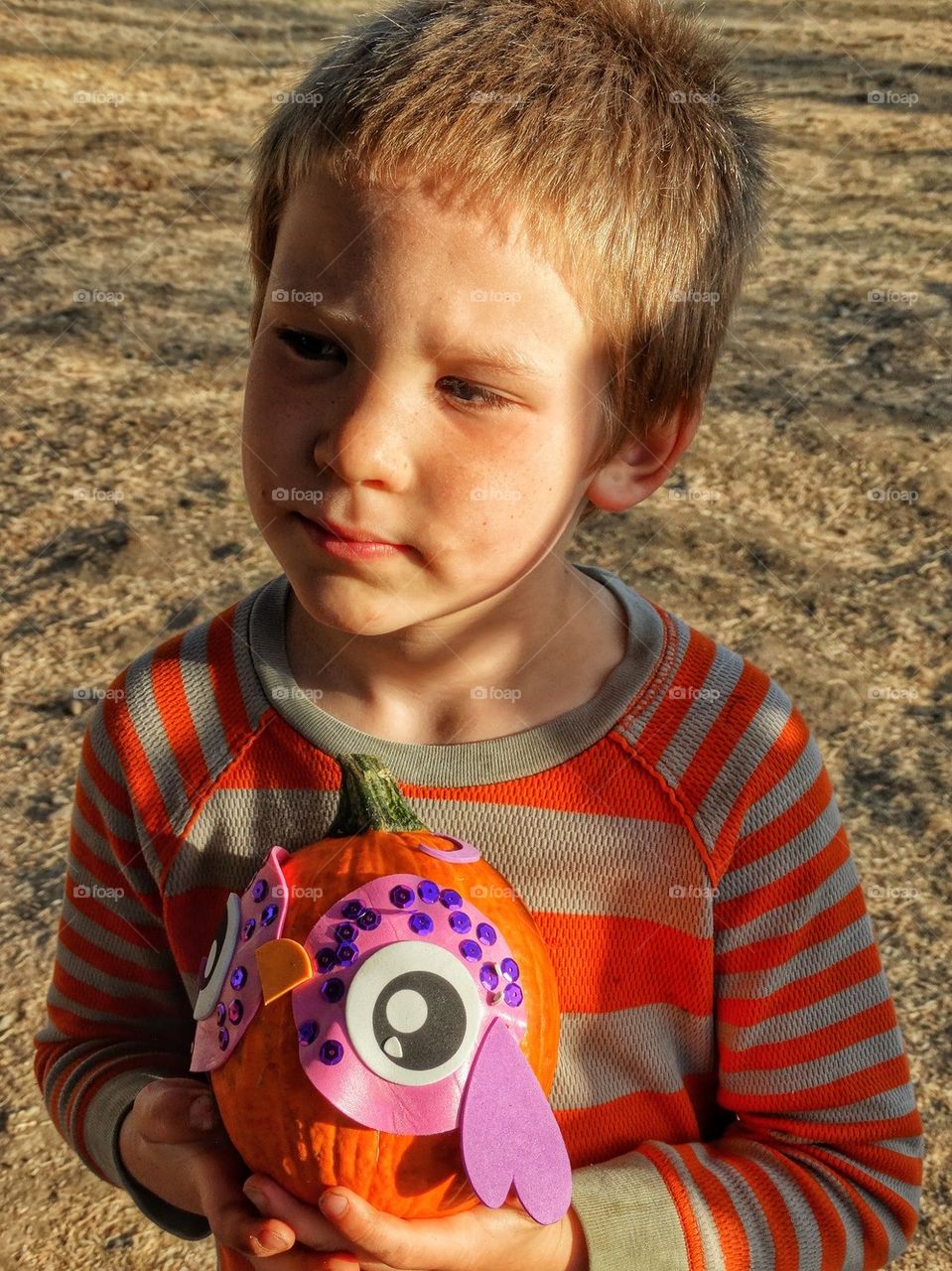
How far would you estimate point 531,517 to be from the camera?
1.44 m

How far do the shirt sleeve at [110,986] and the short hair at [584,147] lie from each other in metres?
0.59

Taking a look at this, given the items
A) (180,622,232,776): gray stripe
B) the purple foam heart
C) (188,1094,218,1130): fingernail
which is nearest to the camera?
the purple foam heart

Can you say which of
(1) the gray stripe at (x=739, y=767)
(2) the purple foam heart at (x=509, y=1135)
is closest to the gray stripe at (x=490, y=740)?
(1) the gray stripe at (x=739, y=767)

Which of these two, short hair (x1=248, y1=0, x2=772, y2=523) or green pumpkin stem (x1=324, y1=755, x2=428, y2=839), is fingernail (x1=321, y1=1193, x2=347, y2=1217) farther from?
short hair (x1=248, y1=0, x2=772, y2=523)

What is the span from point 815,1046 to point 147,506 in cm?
319

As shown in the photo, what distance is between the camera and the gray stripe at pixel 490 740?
1.52 meters

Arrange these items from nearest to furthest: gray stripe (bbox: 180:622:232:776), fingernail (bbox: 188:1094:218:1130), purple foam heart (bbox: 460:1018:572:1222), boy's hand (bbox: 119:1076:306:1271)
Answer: purple foam heart (bbox: 460:1018:572:1222), boy's hand (bbox: 119:1076:306:1271), fingernail (bbox: 188:1094:218:1130), gray stripe (bbox: 180:622:232:776)

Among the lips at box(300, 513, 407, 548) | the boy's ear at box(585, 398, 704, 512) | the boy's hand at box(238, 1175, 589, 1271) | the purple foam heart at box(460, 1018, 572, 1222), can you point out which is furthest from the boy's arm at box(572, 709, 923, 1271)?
the lips at box(300, 513, 407, 548)

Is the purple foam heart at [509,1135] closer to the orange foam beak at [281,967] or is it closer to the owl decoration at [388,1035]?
the owl decoration at [388,1035]

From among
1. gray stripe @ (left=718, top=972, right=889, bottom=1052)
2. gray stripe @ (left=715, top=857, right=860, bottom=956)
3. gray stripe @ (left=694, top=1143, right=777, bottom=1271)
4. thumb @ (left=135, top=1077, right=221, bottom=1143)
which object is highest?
gray stripe @ (left=715, top=857, right=860, bottom=956)

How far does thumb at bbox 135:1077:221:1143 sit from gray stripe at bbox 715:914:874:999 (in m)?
0.55

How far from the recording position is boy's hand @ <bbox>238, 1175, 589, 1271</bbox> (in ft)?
4.04

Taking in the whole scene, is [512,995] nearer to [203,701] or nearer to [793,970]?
[793,970]

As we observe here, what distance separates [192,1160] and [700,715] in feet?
2.28
